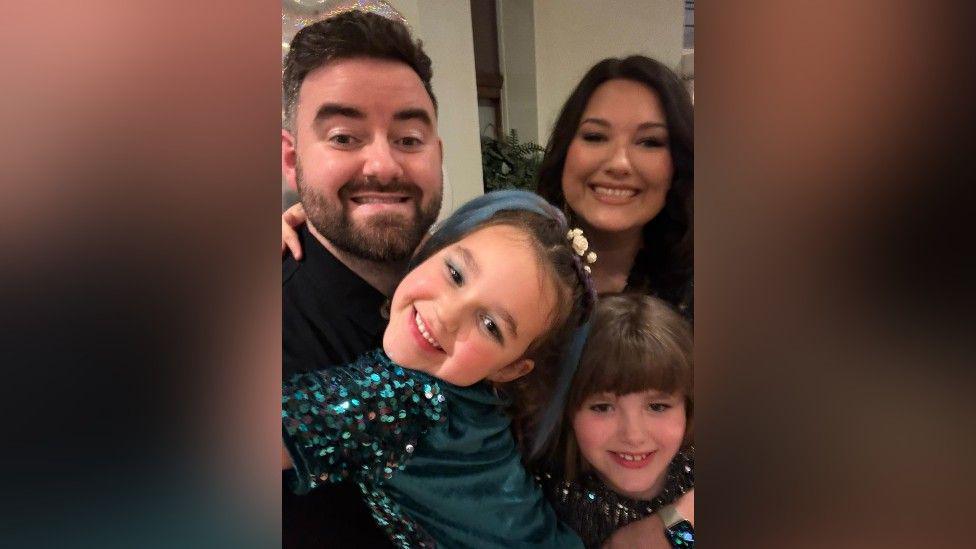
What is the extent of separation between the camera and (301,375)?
1.46 meters

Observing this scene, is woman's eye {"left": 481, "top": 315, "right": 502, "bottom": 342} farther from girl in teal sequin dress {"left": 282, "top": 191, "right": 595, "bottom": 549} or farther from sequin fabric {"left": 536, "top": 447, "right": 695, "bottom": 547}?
sequin fabric {"left": 536, "top": 447, "right": 695, "bottom": 547}

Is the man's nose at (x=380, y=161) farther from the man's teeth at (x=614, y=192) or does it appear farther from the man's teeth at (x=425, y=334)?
the man's teeth at (x=614, y=192)

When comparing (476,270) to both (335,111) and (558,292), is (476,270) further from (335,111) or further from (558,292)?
(335,111)

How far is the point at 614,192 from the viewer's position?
59.1 inches

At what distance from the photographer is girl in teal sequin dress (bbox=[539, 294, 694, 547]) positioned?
1.50 meters

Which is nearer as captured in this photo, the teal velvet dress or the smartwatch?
the teal velvet dress

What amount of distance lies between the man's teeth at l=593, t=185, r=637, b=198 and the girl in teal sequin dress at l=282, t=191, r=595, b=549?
0.10 meters

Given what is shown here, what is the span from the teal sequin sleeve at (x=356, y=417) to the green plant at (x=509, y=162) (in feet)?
1.30

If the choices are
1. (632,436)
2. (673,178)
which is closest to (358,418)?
(632,436)

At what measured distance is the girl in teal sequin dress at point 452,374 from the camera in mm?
1433

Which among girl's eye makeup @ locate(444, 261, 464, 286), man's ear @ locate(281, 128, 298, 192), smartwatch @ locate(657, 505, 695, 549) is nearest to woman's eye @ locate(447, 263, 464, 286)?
girl's eye makeup @ locate(444, 261, 464, 286)

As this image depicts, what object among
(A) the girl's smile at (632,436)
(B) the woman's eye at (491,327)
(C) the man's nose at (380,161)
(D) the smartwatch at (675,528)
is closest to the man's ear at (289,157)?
(C) the man's nose at (380,161)

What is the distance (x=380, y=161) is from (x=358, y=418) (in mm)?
478
